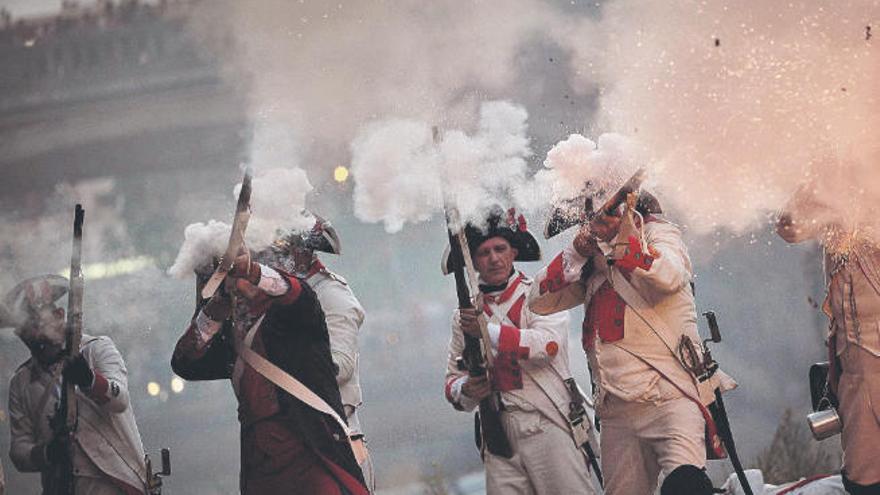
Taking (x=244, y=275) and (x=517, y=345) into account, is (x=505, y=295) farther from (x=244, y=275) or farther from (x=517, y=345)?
(x=244, y=275)

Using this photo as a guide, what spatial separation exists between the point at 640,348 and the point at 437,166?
1.52 meters

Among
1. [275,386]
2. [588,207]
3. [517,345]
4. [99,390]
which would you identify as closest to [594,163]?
[588,207]

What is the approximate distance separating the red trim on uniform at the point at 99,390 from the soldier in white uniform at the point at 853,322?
12.0ft

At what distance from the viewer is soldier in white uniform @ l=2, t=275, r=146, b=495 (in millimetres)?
7176

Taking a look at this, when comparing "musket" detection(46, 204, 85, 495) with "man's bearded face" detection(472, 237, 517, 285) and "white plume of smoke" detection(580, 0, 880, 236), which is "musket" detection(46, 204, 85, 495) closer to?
"man's bearded face" detection(472, 237, 517, 285)

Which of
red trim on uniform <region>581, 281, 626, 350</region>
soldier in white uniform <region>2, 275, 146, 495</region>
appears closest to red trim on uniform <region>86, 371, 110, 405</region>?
soldier in white uniform <region>2, 275, 146, 495</region>

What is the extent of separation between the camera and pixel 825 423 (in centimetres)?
641

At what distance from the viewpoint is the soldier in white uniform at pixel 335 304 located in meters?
7.17

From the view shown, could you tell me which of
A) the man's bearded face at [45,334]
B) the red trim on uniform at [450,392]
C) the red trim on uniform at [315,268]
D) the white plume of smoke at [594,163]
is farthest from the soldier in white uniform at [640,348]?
the man's bearded face at [45,334]

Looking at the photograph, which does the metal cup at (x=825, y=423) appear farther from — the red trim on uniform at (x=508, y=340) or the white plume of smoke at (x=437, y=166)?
the white plume of smoke at (x=437, y=166)

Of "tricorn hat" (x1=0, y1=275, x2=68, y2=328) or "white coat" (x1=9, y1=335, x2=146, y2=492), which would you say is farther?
"tricorn hat" (x1=0, y1=275, x2=68, y2=328)

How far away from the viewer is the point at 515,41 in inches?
344

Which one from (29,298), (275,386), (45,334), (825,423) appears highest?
(29,298)

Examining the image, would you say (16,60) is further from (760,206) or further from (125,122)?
(760,206)
